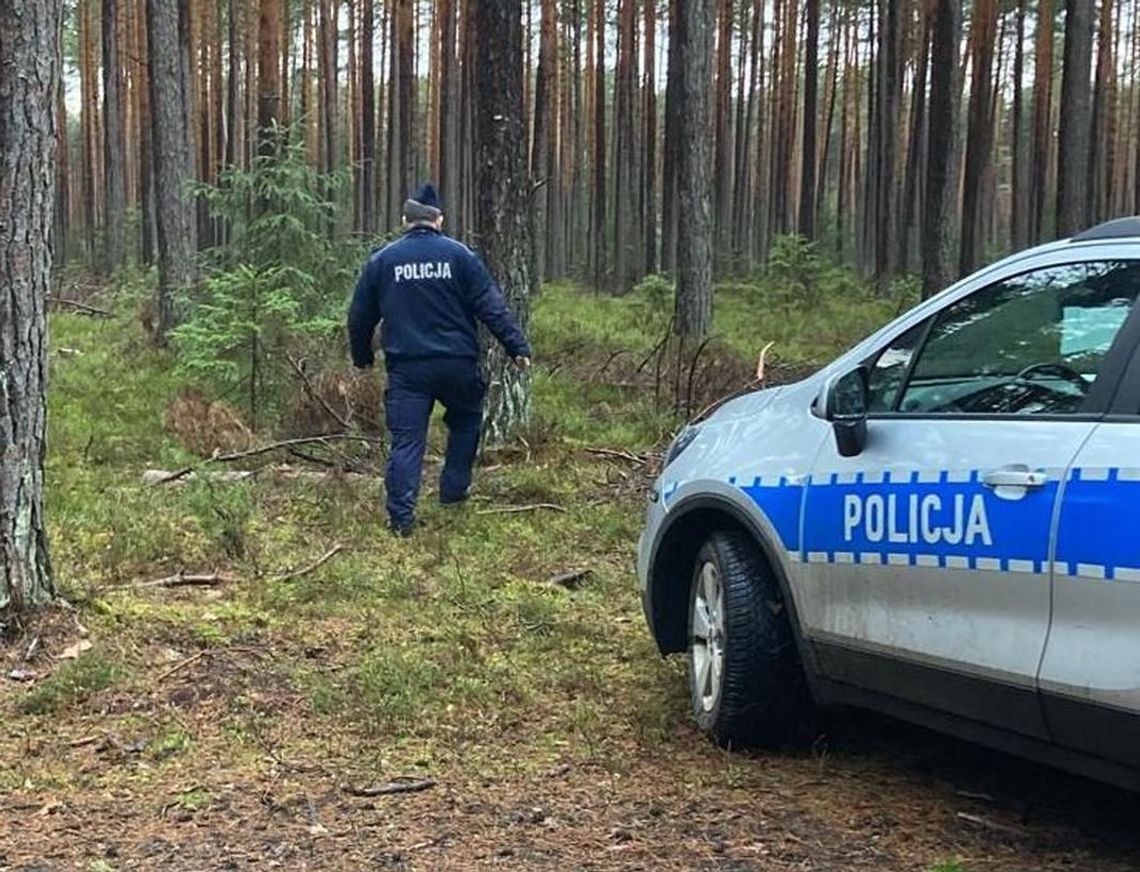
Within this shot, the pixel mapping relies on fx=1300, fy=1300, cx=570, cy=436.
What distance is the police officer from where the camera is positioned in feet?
25.7

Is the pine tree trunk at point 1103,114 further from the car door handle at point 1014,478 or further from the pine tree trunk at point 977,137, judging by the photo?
the car door handle at point 1014,478

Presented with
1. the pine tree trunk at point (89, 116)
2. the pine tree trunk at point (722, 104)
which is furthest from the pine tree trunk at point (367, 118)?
the pine tree trunk at point (722, 104)

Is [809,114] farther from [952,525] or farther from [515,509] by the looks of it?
[952,525]

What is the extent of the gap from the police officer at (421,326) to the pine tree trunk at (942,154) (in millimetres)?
9449

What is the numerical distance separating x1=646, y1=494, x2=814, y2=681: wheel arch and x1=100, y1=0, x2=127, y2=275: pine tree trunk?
80.5ft

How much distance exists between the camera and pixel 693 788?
4109 mm

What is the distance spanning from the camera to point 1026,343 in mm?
3826

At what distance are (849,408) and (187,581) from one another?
375 centimetres

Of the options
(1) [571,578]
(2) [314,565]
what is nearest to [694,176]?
(1) [571,578]

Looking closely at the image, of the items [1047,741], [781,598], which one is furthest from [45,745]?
[1047,741]

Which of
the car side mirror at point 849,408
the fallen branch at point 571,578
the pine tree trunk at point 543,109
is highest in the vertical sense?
the pine tree trunk at point 543,109

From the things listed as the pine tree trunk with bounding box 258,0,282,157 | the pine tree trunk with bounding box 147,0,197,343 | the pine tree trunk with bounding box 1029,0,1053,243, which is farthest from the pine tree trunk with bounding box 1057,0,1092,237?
the pine tree trunk with bounding box 1029,0,1053,243

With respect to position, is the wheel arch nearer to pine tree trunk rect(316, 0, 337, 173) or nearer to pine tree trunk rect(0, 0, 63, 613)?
pine tree trunk rect(0, 0, 63, 613)

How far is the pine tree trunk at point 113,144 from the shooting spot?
86.5 ft
